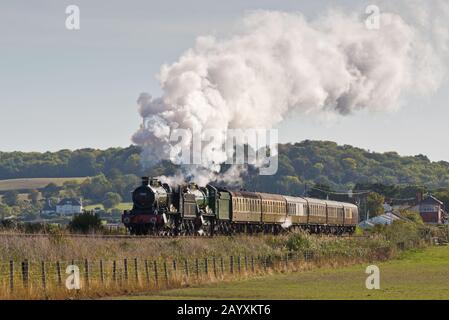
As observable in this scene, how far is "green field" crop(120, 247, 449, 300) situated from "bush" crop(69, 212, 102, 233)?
706 inches

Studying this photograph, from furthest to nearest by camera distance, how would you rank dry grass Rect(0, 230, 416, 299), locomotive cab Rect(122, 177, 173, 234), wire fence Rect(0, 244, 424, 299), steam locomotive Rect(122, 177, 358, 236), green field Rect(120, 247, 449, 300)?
steam locomotive Rect(122, 177, 358, 236) → locomotive cab Rect(122, 177, 173, 234) → dry grass Rect(0, 230, 416, 299) → green field Rect(120, 247, 449, 300) → wire fence Rect(0, 244, 424, 299)

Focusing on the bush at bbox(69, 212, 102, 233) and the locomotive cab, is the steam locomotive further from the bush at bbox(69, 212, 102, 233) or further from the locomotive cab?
the bush at bbox(69, 212, 102, 233)

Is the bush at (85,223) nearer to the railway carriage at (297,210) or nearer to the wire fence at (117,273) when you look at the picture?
the wire fence at (117,273)

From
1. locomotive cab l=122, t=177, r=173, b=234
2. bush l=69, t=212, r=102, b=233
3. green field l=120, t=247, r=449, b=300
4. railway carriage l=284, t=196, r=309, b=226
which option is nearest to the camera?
green field l=120, t=247, r=449, b=300

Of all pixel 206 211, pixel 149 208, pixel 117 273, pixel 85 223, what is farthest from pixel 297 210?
pixel 117 273

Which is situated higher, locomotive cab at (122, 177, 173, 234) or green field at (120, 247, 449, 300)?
locomotive cab at (122, 177, 173, 234)

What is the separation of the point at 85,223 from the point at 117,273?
27.4 m

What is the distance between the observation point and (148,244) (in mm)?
53438

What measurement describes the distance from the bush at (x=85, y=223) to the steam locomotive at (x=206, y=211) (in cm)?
259

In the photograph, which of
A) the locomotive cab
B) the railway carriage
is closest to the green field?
the locomotive cab

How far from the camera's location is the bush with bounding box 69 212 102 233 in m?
67.9
